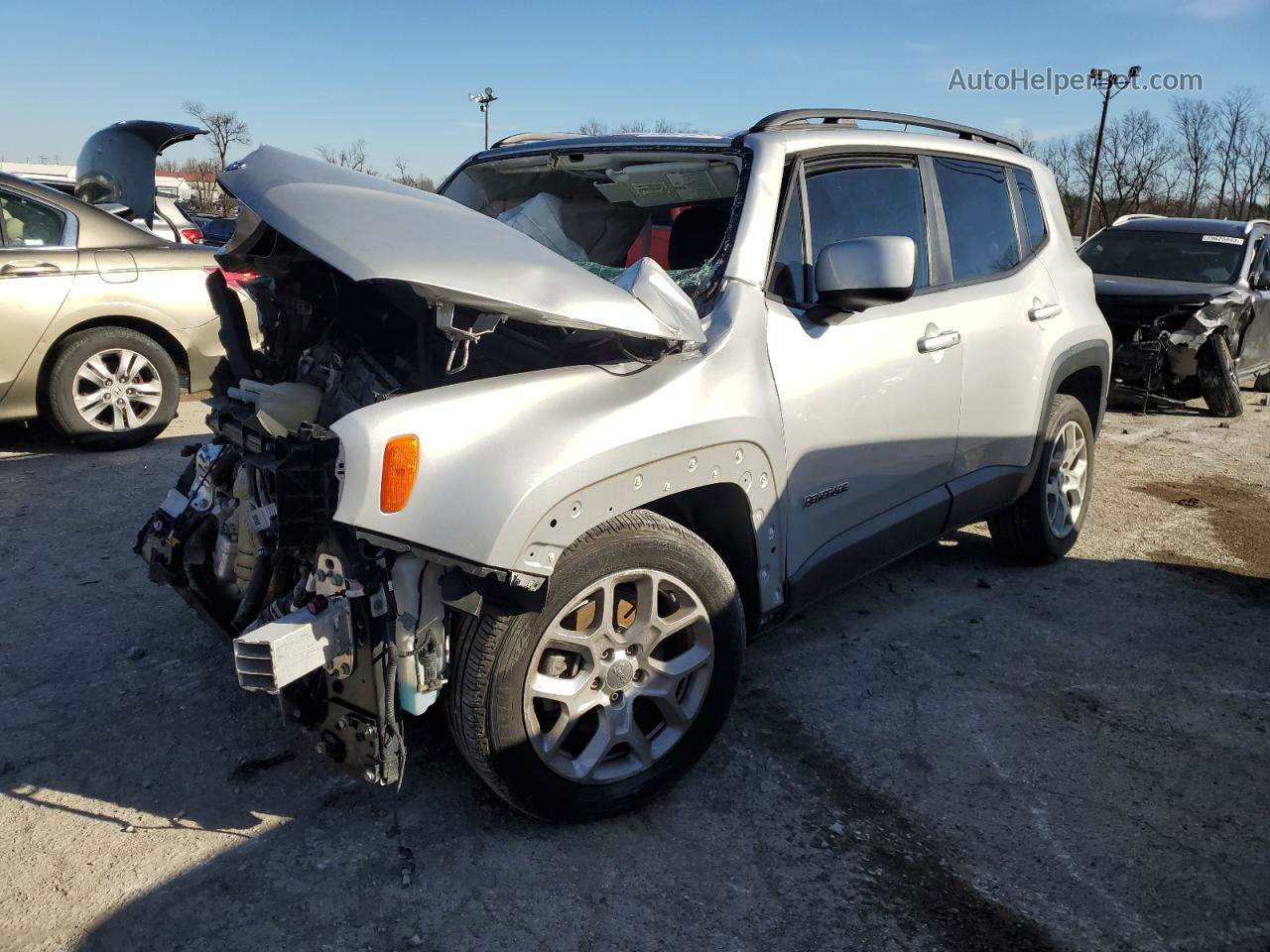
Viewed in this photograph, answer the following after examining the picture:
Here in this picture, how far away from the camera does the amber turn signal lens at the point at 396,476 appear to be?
219 cm

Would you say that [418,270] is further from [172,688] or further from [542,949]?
[172,688]

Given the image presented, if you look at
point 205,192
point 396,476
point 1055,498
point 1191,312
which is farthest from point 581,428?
point 205,192

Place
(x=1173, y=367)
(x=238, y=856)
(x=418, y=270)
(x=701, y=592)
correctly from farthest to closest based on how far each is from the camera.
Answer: (x=1173, y=367)
(x=701, y=592)
(x=238, y=856)
(x=418, y=270)

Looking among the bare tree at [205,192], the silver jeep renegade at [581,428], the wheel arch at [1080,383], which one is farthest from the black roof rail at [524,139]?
the bare tree at [205,192]

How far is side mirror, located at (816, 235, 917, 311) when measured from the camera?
287 centimetres

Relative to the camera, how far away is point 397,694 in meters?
2.38

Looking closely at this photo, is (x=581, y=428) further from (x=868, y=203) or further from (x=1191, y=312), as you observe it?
(x=1191, y=312)

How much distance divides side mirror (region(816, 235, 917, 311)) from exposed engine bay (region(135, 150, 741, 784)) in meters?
0.51

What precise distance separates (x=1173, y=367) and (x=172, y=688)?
8.85m

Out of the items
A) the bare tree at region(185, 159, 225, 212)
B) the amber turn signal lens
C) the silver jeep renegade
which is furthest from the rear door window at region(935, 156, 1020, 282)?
the bare tree at region(185, 159, 225, 212)

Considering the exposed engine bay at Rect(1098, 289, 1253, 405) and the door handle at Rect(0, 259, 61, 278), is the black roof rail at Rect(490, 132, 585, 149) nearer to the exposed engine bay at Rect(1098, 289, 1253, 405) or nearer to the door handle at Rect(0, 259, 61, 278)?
the door handle at Rect(0, 259, 61, 278)

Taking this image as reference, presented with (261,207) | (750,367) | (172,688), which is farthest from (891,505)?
(172,688)

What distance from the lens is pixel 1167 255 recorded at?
9742mm

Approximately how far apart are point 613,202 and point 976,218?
150cm
